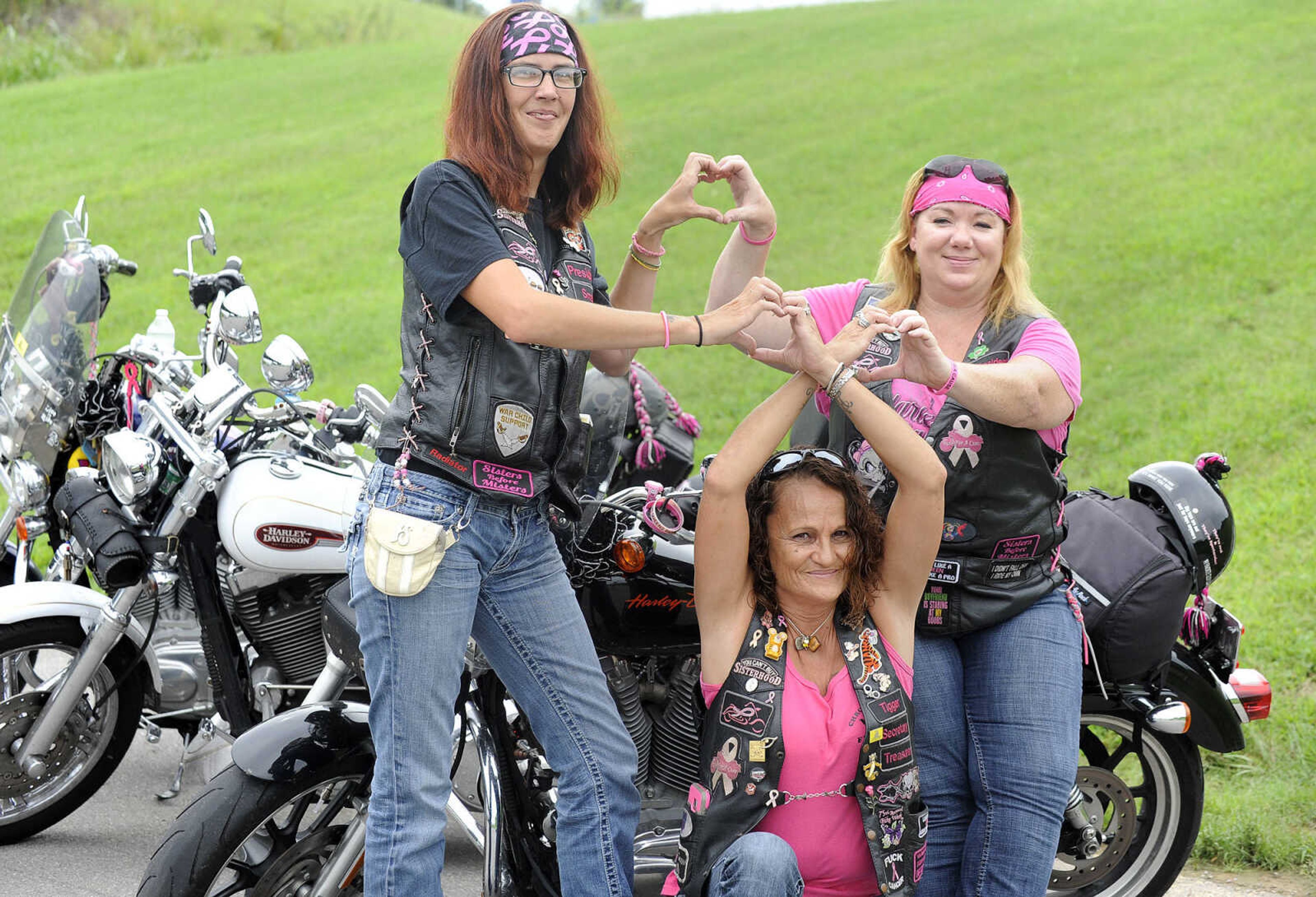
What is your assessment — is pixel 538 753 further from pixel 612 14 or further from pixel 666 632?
pixel 612 14

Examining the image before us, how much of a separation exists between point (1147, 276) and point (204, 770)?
7.92m

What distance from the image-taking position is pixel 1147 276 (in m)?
9.55

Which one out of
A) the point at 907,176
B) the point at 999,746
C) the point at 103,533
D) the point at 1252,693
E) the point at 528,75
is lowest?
the point at 999,746

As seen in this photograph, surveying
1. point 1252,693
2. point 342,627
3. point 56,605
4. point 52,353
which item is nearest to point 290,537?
point 342,627

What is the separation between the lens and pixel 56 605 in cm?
344

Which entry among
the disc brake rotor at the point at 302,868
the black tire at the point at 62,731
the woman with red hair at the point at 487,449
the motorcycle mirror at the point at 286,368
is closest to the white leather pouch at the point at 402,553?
the woman with red hair at the point at 487,449

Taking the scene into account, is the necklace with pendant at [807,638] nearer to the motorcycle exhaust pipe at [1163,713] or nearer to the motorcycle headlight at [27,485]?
the motorcycle exhaust pipe at [1163,713]

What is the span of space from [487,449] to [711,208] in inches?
29.0

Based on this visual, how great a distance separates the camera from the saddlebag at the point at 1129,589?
2910mm

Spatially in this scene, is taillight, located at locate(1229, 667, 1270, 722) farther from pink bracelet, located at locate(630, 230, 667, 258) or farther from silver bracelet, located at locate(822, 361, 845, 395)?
pink bracelet, located at locate(630, 230, 667, 258)

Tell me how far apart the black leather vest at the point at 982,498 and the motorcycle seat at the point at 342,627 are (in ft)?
3.71

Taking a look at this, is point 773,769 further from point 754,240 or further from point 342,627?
point 754,240

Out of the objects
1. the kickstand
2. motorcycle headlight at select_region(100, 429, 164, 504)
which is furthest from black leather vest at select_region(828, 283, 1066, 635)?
the kickstand

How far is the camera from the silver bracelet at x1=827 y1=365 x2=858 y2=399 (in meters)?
2.46
